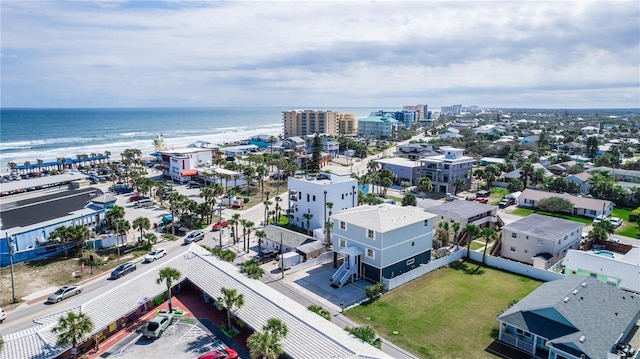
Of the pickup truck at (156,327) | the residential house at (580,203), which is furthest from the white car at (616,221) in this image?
the pickup truck at (156,327)

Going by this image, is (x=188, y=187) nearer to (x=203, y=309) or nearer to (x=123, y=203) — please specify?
(x=123, y=203)

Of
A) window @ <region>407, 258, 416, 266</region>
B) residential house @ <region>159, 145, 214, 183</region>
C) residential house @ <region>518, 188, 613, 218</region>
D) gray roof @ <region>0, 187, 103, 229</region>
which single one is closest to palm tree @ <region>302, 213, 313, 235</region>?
window @ <region>407, 258, 416, 266</region>

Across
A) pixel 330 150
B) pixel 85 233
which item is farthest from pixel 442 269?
pixel 330 150

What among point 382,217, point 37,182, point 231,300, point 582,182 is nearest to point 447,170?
point 582,182

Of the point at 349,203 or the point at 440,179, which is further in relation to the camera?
the point at 440,179

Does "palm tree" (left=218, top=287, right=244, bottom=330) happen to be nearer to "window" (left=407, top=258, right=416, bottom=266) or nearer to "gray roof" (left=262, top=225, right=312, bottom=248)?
"gray roof" (left=262, top=225, right=312, bottom=248)

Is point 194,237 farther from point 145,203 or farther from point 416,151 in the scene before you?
point 416,151

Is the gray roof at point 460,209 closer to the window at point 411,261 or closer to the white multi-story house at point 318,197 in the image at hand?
the white multi-story house at point 318,197
